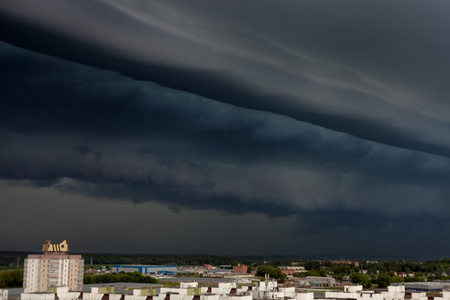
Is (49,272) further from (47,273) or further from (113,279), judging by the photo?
(113,279)

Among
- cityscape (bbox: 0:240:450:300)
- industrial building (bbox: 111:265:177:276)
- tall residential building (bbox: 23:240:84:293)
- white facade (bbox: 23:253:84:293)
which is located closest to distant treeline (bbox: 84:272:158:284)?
cityscape (bbox: 0:240:450:300)

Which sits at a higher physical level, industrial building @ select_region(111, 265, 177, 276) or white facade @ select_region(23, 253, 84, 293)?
white facade @ select_region(23, 253, 84, 293)

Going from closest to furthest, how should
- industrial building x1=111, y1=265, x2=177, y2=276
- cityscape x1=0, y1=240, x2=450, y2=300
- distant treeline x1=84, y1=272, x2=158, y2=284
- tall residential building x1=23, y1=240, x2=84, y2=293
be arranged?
cityscape x1=0, y1=240, x2=450, y2=300, tall residential building x1=23, y1=240, x2=84, y2=293, distant treeline x1=84, y1=272, x2=158, y2=284, industrial building x1=111, y1=265, x2=177, y2=276

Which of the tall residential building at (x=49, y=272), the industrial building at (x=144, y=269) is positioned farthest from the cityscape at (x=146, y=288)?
the industrial building at (x=144, y=269)

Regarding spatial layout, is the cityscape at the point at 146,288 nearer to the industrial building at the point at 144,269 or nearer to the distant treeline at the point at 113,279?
the distant treeline at the point at 113,279

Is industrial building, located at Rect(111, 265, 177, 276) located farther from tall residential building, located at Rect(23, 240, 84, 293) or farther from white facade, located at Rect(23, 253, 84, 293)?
white facade, located at Rect(23, 253, 84, 293)

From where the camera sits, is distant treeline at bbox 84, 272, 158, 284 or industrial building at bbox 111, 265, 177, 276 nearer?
distant treeline at bbox 84, 272, 158, 284

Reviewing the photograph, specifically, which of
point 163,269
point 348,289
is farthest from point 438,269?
point 348,289

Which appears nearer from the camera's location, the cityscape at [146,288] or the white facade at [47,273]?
the cityscape at [146,288]

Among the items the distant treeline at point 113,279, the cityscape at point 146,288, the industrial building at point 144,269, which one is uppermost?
the cityscape at point 146,288
